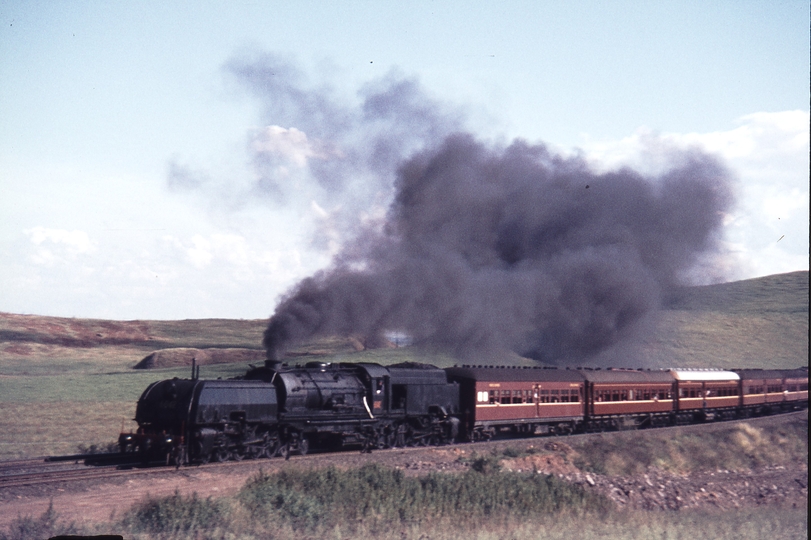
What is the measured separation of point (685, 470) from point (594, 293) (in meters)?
38.7

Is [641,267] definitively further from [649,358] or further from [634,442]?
[634,442]

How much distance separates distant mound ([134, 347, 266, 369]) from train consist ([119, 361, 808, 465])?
38.2 m

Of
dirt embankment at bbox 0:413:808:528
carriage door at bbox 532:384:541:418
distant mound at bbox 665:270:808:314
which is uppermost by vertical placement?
distant mound at bbox 665:270:808:314

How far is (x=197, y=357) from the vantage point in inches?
2559

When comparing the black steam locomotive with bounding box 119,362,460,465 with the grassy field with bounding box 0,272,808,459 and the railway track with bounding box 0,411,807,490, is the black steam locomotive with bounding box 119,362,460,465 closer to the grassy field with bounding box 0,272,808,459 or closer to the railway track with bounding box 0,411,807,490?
the railway track with bounding box 0,411,807,490

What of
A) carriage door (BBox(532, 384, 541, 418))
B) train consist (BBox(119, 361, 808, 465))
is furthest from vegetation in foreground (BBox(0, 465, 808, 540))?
carriage door (BBox(532, 384, 541, 418))

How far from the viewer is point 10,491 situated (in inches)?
585

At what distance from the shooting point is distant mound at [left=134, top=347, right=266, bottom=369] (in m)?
62.6

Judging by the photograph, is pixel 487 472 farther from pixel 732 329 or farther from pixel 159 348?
pixel 732 329

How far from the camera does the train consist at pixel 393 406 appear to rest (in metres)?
18.8

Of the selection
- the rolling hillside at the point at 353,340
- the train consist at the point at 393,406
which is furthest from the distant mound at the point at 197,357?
the train consist at the point at 393,406

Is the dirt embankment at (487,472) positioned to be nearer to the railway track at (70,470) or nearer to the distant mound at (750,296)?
the railway track at (70,470)

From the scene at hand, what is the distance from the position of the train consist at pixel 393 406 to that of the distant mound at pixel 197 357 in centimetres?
3816

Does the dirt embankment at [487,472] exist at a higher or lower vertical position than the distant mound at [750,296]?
lower
